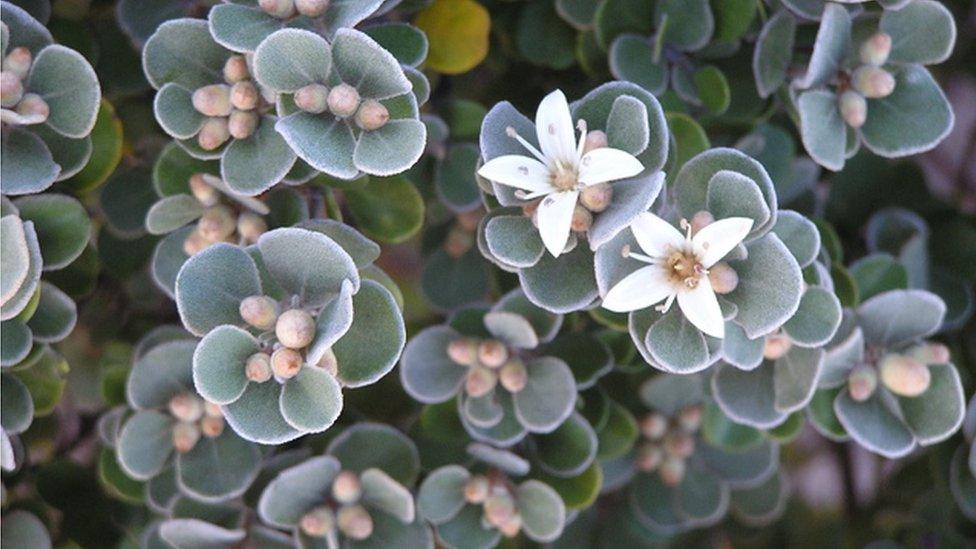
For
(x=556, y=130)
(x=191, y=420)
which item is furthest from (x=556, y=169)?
(x=191, y=420)

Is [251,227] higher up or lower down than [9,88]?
lower down

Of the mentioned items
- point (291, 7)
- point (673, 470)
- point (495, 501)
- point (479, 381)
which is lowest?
point (673, 470)

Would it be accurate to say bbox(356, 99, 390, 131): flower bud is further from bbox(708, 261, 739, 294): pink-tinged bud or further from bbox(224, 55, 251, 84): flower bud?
bbox(708, 261, 739, 294): pink-tinged bud

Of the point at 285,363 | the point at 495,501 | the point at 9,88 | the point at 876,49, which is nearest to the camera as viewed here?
the point at 285,363

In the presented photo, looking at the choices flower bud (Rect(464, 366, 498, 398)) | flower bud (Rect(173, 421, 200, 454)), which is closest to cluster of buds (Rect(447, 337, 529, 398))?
flower bud (Rect(464, 366, 498, 398))

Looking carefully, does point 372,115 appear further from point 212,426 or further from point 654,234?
point 212,426

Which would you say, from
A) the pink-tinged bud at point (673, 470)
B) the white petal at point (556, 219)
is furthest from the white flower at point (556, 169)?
the pink-tinged bud at point (673, 470)

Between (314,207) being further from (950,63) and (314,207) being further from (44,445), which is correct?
(950,63)
